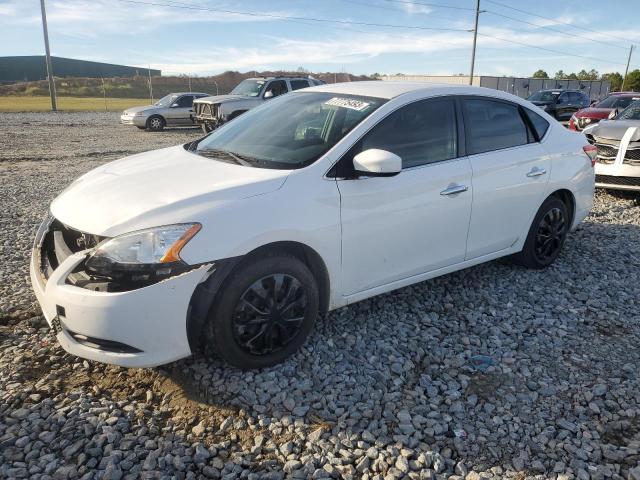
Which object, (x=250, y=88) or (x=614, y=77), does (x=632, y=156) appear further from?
(x=614, y=77)

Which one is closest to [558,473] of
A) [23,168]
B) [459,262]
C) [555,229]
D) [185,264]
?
[459,262]

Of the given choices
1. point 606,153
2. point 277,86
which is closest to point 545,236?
point 606,153

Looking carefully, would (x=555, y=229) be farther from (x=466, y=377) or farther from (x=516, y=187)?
(x=466, y=377)

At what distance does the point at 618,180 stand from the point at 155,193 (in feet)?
23.5

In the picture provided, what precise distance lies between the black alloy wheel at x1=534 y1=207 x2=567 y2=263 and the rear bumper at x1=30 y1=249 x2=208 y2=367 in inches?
132

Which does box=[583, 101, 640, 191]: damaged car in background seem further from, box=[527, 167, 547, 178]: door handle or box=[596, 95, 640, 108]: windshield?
box=[596, 95, 640, 108]: windshield

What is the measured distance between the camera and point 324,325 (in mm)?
3686

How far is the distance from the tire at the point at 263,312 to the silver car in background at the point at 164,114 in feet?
58.0

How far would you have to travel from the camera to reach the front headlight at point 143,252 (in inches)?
101

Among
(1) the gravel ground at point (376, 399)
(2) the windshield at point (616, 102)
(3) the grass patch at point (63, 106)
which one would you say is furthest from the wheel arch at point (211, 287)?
(3) the grass patch at point (63, 106)

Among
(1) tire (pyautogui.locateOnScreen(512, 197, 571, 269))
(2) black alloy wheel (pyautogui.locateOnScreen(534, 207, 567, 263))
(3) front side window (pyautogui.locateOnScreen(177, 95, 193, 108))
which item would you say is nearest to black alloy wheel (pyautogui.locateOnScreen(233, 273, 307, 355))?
(1) tire (pyautogui.locateOnScreen(512, 197, 571, 269))

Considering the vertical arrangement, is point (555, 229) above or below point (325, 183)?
below

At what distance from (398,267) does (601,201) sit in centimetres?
590

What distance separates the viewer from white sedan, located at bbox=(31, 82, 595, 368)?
262 cm
